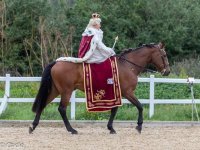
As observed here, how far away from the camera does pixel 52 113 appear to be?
13.7 m

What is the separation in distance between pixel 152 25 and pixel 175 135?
1279 cm

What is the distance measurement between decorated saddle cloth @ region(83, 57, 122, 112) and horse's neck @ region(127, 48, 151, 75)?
1.75ft

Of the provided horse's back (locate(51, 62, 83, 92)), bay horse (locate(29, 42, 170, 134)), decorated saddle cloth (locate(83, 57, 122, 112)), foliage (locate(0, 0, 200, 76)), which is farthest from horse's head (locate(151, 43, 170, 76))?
foliage (locate(0, 0, 200, 76))

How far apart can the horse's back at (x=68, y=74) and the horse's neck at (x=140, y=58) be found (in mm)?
1119

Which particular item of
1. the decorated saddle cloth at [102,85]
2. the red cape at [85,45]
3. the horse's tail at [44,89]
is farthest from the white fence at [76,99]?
the red cape at [85,45]

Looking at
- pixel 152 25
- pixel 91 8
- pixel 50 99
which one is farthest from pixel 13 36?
pixel 50 99

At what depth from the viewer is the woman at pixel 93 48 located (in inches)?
462

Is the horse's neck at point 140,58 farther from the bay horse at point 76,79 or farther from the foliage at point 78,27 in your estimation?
the foliage at point 78,27

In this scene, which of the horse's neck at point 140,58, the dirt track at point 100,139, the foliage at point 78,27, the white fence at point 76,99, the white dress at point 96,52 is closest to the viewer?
the dirt track at point 100,139

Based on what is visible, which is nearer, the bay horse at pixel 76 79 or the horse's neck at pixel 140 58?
the bay horse at pixel 76 79

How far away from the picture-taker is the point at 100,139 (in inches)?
429

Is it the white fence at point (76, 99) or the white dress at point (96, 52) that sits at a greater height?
the white dress at point (96, 52)

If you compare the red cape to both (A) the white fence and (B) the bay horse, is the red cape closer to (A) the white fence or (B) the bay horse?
(B) the bay horse

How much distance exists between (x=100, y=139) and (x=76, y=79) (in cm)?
150
